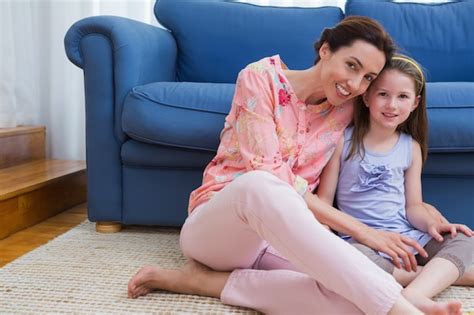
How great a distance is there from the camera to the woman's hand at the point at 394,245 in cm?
107

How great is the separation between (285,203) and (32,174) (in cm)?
136

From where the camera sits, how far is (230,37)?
2045 millimetres

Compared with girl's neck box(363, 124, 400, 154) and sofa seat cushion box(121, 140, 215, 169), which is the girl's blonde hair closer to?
girl's neck box(363, 124, 400, 154)

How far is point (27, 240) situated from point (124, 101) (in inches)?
21.5

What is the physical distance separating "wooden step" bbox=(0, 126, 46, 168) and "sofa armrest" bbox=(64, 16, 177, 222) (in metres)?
0.66

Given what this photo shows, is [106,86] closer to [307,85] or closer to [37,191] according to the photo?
[37,191]

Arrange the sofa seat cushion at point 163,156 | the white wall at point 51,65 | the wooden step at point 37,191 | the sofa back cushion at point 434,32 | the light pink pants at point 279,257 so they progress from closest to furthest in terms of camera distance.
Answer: the light pink pants at point 279,257 → the sofa seat cushion at point 163,156 → the wooden step at point 37,191 → the sofa back cushion at point 434,32 → the white wall at point 51,65

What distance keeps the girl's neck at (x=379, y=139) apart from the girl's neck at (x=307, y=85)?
0.54 ft

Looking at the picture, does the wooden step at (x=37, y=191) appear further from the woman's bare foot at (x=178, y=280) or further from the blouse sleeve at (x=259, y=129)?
the blouse sleeve at (x=259, y=129)

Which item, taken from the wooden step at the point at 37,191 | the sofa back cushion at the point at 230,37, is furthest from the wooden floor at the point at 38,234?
the sofa back cushion at the point at 230,37

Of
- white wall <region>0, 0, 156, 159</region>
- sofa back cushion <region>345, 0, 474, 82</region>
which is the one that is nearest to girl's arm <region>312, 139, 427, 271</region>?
sofa back cushion <region>345, 0, 474, 82</region>

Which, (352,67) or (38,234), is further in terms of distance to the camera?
(38,234)

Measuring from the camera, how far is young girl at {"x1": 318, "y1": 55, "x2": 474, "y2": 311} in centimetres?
118

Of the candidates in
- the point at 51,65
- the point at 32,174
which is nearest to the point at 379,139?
the point at 32,174
